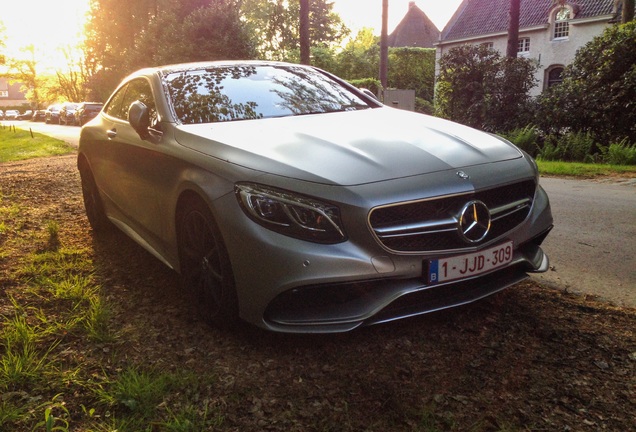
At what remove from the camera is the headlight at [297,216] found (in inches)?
111

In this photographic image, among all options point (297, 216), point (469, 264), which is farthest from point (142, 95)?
point (469, 264)

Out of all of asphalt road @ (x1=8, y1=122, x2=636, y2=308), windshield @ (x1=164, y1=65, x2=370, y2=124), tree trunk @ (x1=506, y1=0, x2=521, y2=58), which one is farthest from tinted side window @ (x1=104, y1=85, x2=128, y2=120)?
tree trunk @ (x1=506, y1=0, x2=521, y2=58)

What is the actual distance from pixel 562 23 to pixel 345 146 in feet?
118

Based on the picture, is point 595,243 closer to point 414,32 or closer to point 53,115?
point 53,115

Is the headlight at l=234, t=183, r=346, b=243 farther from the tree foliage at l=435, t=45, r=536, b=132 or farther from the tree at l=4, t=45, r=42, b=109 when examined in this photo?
the tree at l=4, t=45, r=42, b=109

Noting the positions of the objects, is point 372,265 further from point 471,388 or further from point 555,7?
point 555,7

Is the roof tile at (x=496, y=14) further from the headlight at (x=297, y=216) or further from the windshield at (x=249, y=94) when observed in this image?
the headlight at (x=297, y=216)

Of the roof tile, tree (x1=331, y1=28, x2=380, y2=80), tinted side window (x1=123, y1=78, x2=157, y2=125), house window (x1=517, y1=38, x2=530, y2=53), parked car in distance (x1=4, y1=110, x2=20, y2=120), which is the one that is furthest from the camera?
parked car in distance (x1=4, y1=110, x2=20, y2=120)

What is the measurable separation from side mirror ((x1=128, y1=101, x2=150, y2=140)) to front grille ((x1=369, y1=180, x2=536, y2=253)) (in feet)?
6.52

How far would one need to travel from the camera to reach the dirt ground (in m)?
2.49

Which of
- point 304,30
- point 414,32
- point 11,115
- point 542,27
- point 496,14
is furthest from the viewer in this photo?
point 11,115

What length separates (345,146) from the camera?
3.23 meters

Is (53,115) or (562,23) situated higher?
(562,23)

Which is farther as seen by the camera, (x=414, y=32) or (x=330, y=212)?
(x=414, y=32)
